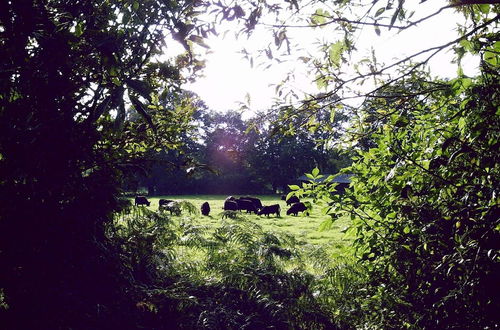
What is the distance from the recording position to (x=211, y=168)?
3.87 metres

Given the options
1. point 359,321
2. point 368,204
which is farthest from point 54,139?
point 359,321

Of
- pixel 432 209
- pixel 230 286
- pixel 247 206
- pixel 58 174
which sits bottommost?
pixel 247 206

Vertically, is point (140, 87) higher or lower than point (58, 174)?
higher

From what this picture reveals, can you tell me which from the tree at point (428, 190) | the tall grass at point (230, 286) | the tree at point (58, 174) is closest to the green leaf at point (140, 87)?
the tree at point (58, 174)

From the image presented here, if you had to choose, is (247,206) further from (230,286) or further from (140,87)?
(140,87)

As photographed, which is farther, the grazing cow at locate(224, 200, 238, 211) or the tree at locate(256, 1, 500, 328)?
the grazing cow at locate(224, 200, 238, 211)

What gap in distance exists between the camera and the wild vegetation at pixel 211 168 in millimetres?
2350

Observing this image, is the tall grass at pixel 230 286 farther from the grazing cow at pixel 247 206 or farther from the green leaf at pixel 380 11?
the grazing cow at pixel 247 206

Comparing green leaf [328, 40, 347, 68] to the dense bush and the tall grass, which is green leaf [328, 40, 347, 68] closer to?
the dense bush

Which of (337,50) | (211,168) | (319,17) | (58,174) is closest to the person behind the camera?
(337,50)

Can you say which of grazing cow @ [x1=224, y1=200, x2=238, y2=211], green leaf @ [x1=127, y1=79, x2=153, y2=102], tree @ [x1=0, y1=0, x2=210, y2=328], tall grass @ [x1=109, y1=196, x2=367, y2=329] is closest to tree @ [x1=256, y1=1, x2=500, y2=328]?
tall grass @ [x1=109, y1=196, x2=367, y2=329]

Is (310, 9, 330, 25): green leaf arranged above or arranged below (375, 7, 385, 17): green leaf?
above

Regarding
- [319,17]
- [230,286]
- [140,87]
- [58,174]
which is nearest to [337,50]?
[319,17]

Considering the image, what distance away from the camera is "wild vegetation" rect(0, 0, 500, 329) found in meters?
2.35
